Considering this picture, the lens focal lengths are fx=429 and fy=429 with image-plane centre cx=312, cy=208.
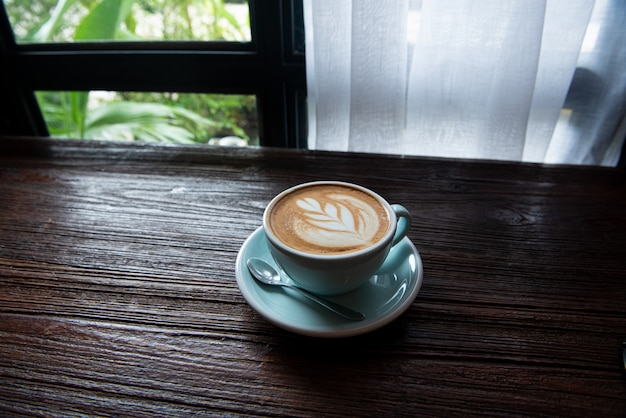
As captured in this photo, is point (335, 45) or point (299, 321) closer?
point (299, 321)

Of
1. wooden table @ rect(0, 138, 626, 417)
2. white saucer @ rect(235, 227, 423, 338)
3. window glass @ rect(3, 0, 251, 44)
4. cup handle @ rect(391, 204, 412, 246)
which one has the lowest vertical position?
wooden table @ rect(0, 138, 626, 417)

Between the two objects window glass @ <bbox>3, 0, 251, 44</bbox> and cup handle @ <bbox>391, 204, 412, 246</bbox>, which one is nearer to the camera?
cup handle @ <bbox>391, 204, 412, 246</bbox>

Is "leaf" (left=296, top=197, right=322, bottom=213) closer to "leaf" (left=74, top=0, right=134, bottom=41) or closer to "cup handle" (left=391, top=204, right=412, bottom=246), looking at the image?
"cup handle" (left=391, top=204, right=412, bottom=246)

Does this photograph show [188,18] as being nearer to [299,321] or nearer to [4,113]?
[4,113]

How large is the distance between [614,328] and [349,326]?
0.97 feet

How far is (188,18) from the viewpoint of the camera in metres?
1.16

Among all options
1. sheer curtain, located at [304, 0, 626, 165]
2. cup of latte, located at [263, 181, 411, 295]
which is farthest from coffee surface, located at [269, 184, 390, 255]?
sheer curtain, located at [304, 0, 626, 165]

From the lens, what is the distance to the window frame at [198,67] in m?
0.99

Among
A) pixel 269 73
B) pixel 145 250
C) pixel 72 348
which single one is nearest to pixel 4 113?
pixel 269 73

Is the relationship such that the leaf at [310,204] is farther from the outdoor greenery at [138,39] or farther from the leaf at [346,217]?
the outdoor greenery at [138,39]

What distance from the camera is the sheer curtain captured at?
790 mm

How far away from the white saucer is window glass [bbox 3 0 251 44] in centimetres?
72

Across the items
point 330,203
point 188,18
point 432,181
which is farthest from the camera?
point 188,18

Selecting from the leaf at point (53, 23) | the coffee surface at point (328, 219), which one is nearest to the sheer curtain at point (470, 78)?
the coffee surface at point (328, 219)
